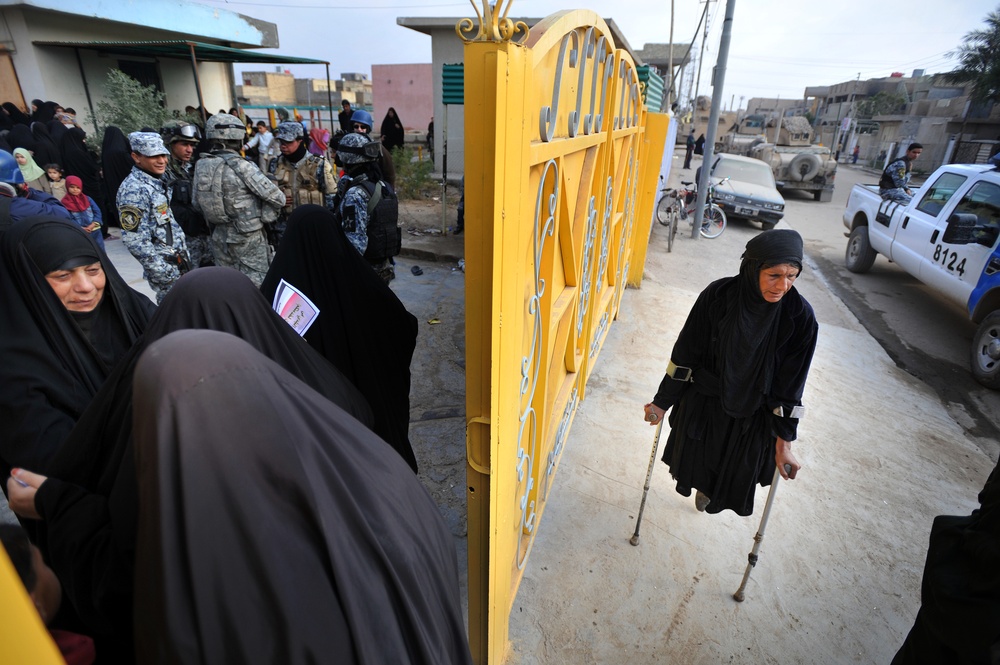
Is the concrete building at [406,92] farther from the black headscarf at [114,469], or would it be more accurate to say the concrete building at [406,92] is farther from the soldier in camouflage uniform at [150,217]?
the black headscarf at [114,469]

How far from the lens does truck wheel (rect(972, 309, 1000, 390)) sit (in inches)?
193

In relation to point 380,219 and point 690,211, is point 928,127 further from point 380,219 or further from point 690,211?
point 380,219

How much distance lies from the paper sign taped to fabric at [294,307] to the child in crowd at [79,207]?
427 cm

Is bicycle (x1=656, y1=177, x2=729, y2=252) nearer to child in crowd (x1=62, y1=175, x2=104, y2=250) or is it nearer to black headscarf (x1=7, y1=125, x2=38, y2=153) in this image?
child in crowd (x1=62, y1=175, x2=104, y2=250)

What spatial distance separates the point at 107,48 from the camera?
411 inches

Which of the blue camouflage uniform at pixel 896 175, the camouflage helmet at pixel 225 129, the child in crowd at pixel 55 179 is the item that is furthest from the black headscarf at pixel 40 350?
the blue camouflage uniform at pixel 896 175

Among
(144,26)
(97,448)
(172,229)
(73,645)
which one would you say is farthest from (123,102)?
Answer: (73,645)

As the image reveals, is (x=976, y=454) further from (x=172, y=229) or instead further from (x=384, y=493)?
(x=172, y=229)

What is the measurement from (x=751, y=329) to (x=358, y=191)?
342 centimetres

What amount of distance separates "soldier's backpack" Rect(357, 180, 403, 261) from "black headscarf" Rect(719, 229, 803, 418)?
120 inches

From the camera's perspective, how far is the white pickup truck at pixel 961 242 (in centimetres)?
502

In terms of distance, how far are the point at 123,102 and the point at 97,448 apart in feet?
33.7

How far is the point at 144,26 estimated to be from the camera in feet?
36.3

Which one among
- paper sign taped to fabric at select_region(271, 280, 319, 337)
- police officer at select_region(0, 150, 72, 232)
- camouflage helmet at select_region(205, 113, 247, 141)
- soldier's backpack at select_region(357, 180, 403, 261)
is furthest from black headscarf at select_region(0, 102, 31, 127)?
paper sign taped to fabric at select_region(271, 280, 319, 337)
